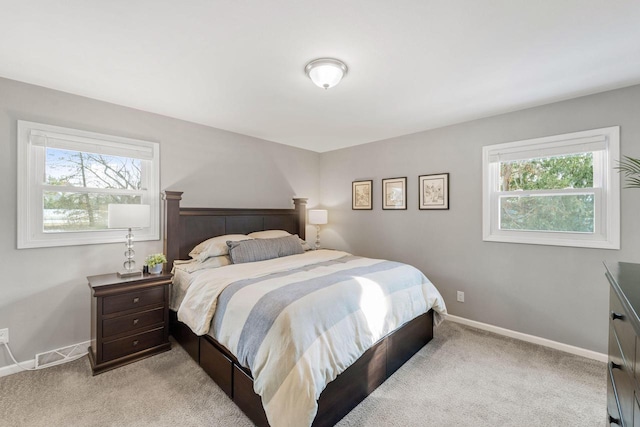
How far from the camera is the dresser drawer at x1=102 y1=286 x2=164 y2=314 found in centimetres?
235

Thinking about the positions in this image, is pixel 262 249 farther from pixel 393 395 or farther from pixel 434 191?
pixel 434 191

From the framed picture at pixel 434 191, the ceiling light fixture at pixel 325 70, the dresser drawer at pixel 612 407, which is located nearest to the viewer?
the dresser drawer at pixel 612 407

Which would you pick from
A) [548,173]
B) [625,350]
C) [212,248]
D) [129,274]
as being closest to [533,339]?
[548,173]

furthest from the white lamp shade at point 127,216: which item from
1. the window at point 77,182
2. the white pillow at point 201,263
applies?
the white pillow at point 201,263

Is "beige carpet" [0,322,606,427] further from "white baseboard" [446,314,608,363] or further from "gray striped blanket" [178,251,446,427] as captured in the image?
"gray striped blanket" [178,251,446,427]

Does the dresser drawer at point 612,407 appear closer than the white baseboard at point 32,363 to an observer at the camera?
Yes

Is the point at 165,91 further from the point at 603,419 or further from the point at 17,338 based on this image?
the point at 603,419

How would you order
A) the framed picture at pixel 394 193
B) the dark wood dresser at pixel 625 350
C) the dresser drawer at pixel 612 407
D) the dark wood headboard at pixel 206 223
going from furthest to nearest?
the framed picture at pixel 394 193 < the dark wood headboard at pixel 206 223 < the dresser drawer at pixel 612 407 < the dark wood dresser at pixel 625 350

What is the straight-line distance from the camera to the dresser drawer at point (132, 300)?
235cm

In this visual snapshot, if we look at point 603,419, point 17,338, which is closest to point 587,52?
point 603,419

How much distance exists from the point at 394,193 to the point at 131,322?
3406 mm

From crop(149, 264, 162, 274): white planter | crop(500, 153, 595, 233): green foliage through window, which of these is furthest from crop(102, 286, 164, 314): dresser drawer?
crop(500, 153, 595, 233): green foliage through window

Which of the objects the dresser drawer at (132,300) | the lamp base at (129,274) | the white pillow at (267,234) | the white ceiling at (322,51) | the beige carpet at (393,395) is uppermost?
the white ceiling at (322,51)

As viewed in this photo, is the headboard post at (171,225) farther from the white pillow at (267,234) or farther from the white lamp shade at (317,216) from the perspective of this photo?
the white lamp shade at (317,216)
